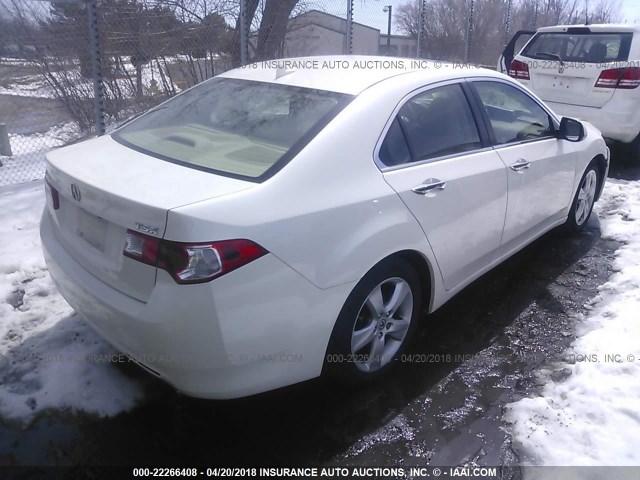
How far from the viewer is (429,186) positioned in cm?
288

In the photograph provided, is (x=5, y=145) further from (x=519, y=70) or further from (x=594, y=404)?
(x=519, y=70)

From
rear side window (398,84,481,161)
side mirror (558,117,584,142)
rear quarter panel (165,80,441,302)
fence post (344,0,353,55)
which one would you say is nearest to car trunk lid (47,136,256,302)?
rear quarter panel (165,80,441,302)

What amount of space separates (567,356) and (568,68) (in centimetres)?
529

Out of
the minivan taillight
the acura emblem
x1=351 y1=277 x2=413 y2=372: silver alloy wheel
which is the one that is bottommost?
x1=351 y1=277 x2=413 y2=372: silver alloy wheel

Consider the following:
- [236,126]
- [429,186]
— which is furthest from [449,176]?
[236,126]

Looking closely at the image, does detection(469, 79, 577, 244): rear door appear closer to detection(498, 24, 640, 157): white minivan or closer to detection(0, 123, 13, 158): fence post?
detection(498, 24, 640, 157): white minivan

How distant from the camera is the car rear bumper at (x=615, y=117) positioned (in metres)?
6.98

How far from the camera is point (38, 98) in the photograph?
625 cm

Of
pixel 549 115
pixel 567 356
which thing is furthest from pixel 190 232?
pixel 549 115

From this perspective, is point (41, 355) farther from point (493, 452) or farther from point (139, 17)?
point (139, 17)

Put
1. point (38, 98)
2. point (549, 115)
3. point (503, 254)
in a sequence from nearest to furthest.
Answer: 1. point (503, 254)
2. point (549, 115)
3. point (38, 98)

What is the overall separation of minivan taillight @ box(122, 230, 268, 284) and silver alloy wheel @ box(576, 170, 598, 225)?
12.3 feet

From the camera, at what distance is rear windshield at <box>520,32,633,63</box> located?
7082mm

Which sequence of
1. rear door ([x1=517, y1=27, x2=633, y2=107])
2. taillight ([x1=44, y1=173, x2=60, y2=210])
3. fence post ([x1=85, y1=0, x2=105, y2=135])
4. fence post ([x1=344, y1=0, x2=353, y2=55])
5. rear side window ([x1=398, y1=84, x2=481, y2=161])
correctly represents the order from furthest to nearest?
fence post ([x1=344, y1=0, x2=353, y2=55]) < rear door ([x1=517, y1=27, x2=633, y2=107]) < fence post ([x1=85, y1=0, x2=105, y2=135]) < rear side window ([x1=398, y1=84, x2=481, y2=161]) < taillight ([x1=44, y1=173, x2=60, y2=210])
